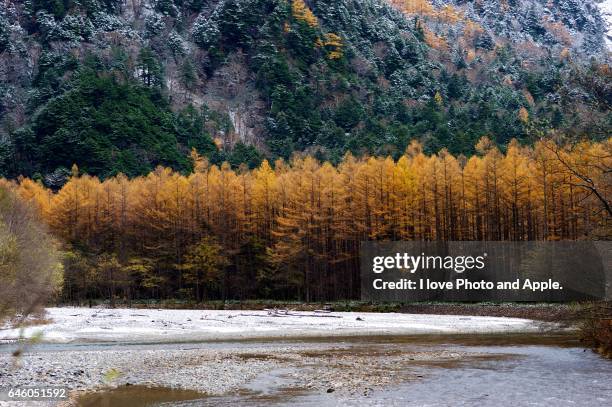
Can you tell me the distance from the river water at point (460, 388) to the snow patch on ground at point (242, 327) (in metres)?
11.8

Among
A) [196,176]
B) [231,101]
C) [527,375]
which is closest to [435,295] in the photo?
[196,176]

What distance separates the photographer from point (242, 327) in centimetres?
4225

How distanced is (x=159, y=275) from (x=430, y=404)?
61786mm

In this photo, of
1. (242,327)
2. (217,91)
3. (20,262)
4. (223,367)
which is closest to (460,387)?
(223,367)

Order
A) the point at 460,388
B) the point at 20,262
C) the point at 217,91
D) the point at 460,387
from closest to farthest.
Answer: the point at 460,388 < the point at 460,387 < the point at 20,262 < the point at 217,91

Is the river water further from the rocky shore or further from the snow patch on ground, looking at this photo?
the snow patch on ground

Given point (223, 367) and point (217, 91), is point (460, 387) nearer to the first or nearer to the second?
point (223, 367)

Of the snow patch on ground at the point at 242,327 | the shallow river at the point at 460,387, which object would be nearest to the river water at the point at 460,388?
the shallow river at the point at 460,387

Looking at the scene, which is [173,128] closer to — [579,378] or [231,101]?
[231,101]

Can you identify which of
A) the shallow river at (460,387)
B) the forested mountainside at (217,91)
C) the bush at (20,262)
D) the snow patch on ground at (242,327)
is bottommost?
the shallow river at (460,387)

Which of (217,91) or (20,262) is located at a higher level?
(217,91)

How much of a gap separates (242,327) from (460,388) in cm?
2465

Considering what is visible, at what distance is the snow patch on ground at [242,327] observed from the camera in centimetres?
3681

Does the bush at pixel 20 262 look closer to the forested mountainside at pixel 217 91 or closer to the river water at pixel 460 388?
the river water at pixel 460 388
